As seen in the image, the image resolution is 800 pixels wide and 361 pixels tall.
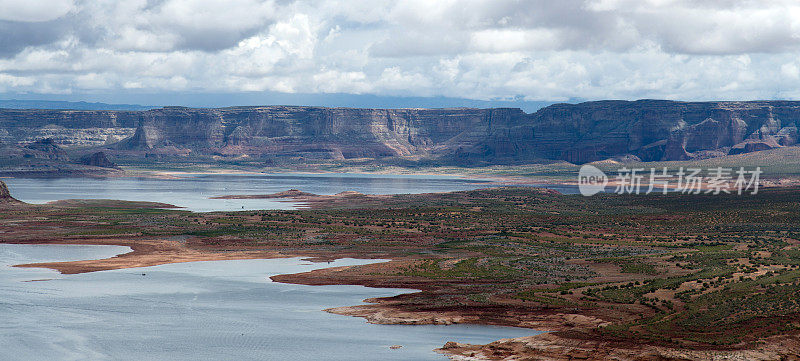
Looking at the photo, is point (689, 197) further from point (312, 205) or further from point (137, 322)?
point (137, 322)

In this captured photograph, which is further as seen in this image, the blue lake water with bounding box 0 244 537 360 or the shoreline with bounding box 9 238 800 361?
the blue lake water with bounding box 0 244 537 360

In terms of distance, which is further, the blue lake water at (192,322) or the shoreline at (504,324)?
the blue lake water at (192,322)

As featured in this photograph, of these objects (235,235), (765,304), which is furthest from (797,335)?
(235,235)

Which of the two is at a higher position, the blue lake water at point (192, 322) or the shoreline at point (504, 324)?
the shoreline at point (504, 324)

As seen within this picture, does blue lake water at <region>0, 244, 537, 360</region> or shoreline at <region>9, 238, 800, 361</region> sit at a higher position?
shoreline at <region>9, 238, 800, 361</region>

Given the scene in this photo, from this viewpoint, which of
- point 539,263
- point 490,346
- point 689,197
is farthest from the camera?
point 689,197

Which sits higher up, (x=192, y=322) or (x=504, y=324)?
(x=504, y=324)

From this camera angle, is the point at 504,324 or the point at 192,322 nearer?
the point at 504,324

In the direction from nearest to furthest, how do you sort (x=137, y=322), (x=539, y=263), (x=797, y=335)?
(x=797, y=335), (x=137, y=322), (x=539, y=263)
